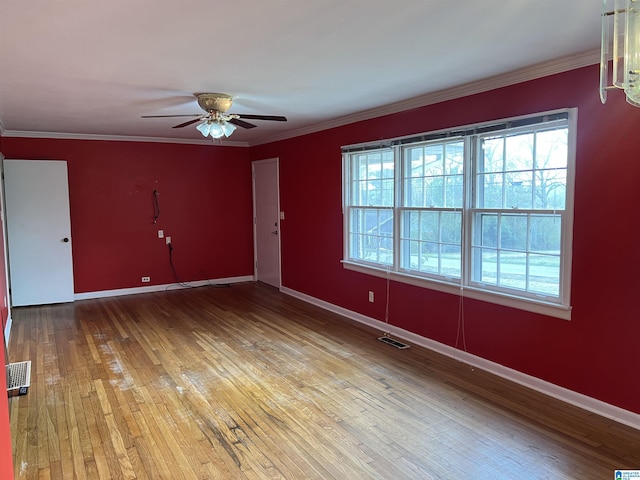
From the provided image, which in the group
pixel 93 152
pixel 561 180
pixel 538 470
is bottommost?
pixel 538 470

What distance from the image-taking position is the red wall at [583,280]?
109 inches

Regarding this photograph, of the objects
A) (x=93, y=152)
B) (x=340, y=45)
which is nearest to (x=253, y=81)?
(x=340, y=45)

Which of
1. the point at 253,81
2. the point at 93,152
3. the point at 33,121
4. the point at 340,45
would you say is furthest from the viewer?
the point at 93,152

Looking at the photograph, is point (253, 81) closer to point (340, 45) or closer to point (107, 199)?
point (340, 45)

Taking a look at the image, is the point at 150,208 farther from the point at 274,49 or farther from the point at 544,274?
the point at 544,274

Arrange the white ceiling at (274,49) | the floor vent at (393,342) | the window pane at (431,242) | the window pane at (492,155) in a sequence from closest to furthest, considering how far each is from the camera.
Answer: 1. the white ceiling at (274,49)
2. the window pane at (492,155)
3. the window pane at (431,242)
4. the floor vent at (393,342)

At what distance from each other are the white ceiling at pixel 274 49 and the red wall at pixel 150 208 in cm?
204

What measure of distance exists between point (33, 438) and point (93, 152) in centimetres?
456

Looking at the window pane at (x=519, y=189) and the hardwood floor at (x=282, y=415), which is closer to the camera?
the hardwood floor at (x=282, y=415)

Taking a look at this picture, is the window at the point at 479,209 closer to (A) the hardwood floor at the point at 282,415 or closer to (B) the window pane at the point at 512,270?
(B) the window pane at the point at 512,270

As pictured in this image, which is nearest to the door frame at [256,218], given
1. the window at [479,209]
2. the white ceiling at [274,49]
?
the window at [479,209]

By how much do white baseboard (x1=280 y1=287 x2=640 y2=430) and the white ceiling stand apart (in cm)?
222

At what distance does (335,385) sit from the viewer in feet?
11.4

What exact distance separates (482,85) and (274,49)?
1.80 metres
